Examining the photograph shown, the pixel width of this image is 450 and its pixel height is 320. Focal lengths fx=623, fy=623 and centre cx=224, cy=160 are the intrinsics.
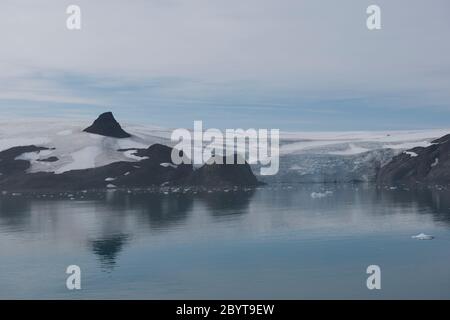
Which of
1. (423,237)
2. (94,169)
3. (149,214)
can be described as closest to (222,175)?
(94,169)

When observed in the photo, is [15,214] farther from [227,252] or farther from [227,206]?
[227,252]

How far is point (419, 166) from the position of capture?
102 meters

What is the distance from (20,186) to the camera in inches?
3647

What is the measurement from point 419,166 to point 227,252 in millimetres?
76719

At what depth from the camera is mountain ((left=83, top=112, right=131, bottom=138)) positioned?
107625 mm

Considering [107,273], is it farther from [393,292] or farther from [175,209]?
[175,209]

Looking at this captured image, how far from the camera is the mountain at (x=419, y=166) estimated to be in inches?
3873

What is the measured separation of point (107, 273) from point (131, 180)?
228 ft

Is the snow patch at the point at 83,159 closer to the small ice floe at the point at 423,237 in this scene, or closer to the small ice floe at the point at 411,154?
the small ice floe at the point at 411,154

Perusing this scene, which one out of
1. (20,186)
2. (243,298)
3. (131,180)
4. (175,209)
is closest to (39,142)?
(20,186)

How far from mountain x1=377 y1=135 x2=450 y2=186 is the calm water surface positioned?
149ft

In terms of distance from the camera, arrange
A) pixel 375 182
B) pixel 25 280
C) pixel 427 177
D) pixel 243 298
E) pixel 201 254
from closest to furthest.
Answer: pixel 243 298 < pixel 25 280 < pixel 201 254 < pixel 427 177 < pixel 375 182

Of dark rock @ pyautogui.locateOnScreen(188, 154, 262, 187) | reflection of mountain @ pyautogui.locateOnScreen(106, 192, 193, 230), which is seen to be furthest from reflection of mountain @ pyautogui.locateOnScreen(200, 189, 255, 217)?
dark rock @ pyautogui.locateOnScreen(188, 154, 262, 187)

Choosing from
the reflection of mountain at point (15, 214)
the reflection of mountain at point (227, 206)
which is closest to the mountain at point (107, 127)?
the reflection of mountain at point (15, 214)
